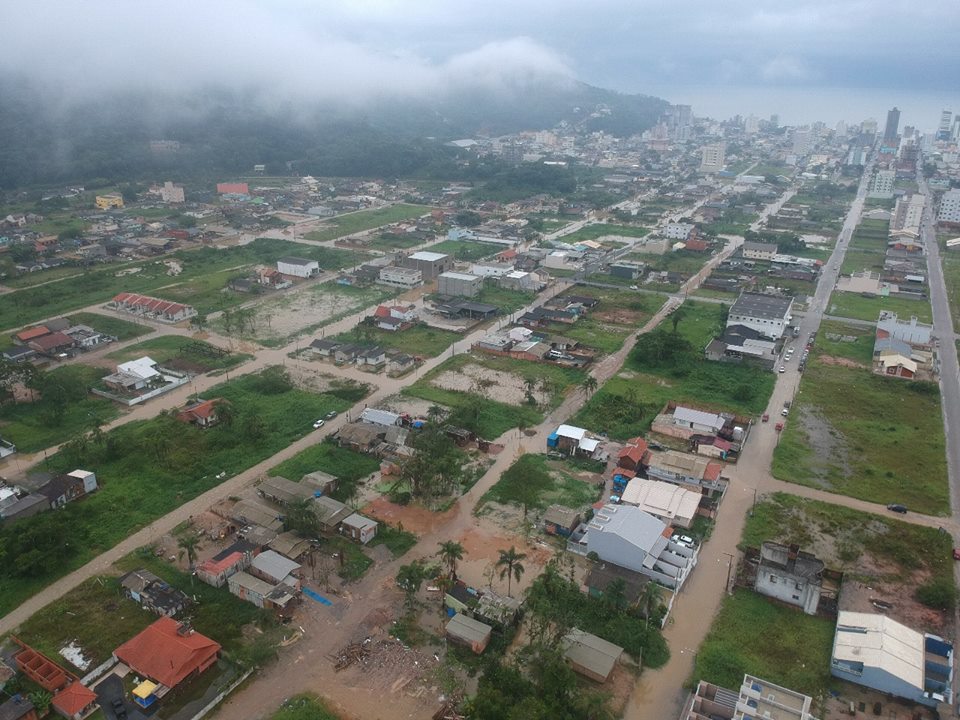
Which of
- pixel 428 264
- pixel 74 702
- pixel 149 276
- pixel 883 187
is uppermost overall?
pixel 883 187

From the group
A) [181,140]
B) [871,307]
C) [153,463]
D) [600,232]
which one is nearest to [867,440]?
[871,307]

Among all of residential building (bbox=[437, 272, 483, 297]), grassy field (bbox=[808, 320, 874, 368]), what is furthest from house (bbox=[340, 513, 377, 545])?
grassy field (bbox=[808, 320, 874, 368])

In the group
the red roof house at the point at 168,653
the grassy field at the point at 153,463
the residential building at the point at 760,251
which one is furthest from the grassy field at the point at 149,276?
the residential building at the point at 760,251

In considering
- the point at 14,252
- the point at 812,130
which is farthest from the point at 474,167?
the point at 812,130

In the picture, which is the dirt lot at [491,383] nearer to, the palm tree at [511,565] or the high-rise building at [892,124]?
the palm tree at [511,565]

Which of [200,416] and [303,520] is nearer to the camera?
[303,520]

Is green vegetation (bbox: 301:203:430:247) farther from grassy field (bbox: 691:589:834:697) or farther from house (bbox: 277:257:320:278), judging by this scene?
grassy field (bbox: 691:589:834:697)

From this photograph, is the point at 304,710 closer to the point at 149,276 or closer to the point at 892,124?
the point at 149,276
